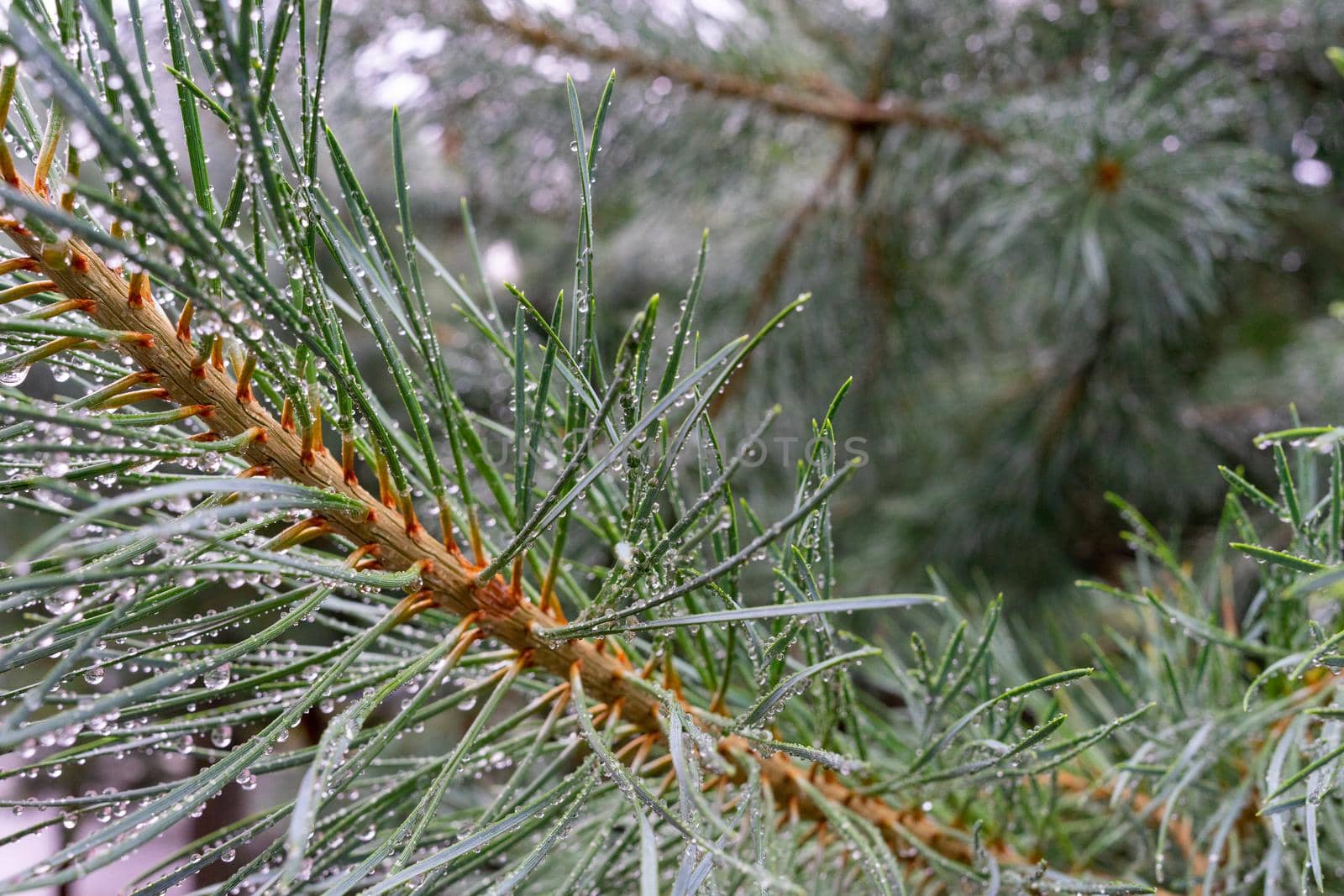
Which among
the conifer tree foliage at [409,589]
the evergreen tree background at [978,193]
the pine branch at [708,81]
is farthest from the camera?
the pine branch at [708,81]

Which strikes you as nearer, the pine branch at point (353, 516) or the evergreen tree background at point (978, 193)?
the pine branch at point (353, 516)

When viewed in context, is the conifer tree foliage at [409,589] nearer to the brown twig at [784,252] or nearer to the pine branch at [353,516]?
the pine branch at [353,516]

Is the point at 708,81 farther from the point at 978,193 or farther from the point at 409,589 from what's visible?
the point at 409,589

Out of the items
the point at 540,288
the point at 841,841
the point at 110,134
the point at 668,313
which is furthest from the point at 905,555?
the point at 110,134

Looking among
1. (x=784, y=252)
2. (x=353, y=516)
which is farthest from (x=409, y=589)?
(x=784, y=252)

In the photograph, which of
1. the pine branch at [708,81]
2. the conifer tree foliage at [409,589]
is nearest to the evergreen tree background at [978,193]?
the pine branch at [708,81]

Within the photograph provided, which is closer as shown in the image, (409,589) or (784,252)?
(409,589)

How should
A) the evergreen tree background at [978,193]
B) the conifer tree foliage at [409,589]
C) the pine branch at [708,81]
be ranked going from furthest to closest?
the pine branch at [708,81]
the evergreen tree background at [978,193]
the conifer tree foliage at [409,589]

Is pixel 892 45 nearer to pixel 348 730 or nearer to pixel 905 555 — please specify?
pixel 905 555
